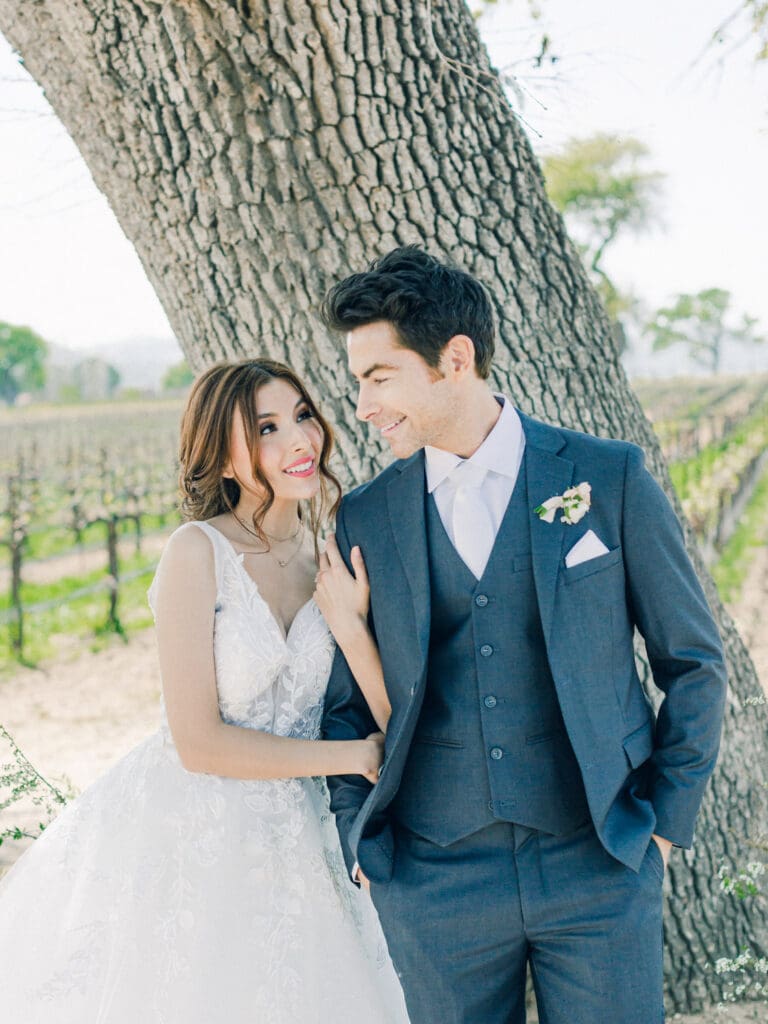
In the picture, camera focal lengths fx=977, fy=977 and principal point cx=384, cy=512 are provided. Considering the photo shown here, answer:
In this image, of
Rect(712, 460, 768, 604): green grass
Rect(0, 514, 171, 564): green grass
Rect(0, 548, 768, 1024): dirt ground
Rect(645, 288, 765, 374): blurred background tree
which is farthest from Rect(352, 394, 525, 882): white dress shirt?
Rect(645, 288, 765, 374): blurred background tree

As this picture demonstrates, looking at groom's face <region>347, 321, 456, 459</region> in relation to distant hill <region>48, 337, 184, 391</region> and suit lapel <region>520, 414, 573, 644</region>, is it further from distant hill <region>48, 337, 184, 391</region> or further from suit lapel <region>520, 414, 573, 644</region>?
distant hill <region>48, 337, 184, 391</region>

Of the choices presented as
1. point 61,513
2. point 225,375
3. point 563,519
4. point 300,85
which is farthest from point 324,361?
point 61,513

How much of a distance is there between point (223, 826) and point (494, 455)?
1077 millimetres

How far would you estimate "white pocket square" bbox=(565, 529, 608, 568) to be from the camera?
6.72 feet

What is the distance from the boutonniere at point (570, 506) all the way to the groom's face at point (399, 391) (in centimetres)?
30

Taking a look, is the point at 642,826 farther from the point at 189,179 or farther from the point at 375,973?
the point at 189,179

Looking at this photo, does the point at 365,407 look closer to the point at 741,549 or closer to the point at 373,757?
the point at 373,757

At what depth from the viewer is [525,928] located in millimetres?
2047

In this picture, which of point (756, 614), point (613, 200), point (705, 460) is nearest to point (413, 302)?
point (756, 614)

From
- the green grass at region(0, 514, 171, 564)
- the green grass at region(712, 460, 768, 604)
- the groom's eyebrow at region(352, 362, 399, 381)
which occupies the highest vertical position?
the groom's eyebrow at region(352, 362, 399, 381)

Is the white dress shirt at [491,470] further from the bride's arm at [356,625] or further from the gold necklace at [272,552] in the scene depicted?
the gold necklace at [272,552]

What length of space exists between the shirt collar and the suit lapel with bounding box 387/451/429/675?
0.03 m

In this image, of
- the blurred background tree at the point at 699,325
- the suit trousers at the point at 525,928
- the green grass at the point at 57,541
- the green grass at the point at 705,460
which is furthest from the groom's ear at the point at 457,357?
the blurred background tree at the point at 699,325

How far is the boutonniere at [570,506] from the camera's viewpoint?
205 cm
